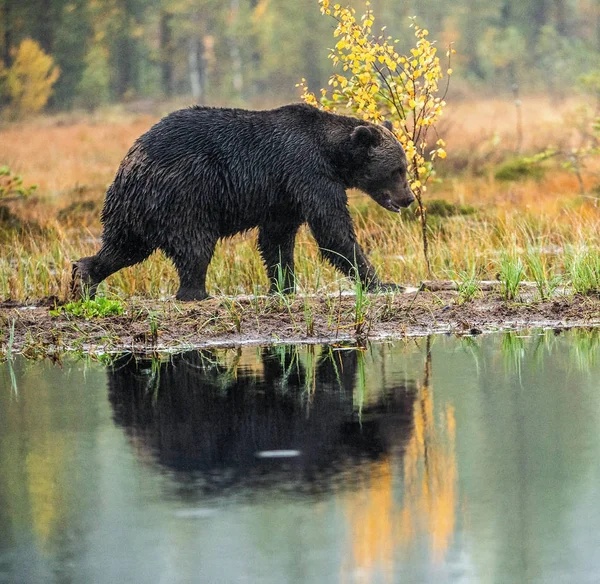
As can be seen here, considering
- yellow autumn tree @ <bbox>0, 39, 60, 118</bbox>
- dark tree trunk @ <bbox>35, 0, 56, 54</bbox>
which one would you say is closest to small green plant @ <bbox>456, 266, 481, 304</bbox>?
yellow autumn tree @ <bbox>0, 39, 60, 118</bbox>

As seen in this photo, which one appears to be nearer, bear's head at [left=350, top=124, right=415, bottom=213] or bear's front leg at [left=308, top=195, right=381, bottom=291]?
bear's front leg at [left=308, top=195, right=381, bottom=291]

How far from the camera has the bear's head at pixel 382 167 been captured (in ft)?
36.8

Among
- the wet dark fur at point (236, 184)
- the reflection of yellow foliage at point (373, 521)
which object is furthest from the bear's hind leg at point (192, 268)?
the reflection of yellow foliage at point (373, 521)

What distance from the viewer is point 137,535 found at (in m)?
5.20

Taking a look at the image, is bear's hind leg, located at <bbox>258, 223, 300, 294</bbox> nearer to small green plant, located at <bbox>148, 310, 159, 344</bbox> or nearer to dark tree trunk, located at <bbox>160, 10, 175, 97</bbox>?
small green plant, located at <bbox>148, 310, 159, 344</bbox>

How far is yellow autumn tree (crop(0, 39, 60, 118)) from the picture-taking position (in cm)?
5784

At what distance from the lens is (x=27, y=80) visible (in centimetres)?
5894

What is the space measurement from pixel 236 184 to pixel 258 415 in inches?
158

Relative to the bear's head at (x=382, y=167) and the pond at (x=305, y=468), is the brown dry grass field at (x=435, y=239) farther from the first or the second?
the pond at (x=305, y=468)

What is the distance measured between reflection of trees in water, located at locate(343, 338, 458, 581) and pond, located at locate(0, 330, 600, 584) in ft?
0.04

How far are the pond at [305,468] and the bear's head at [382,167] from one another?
2.53 meters

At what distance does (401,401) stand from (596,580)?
9.82ft

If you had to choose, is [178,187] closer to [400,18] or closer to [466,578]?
[466,578]

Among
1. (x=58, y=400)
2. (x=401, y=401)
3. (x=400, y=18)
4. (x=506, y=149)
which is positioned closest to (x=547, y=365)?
(x=401, y=401)
